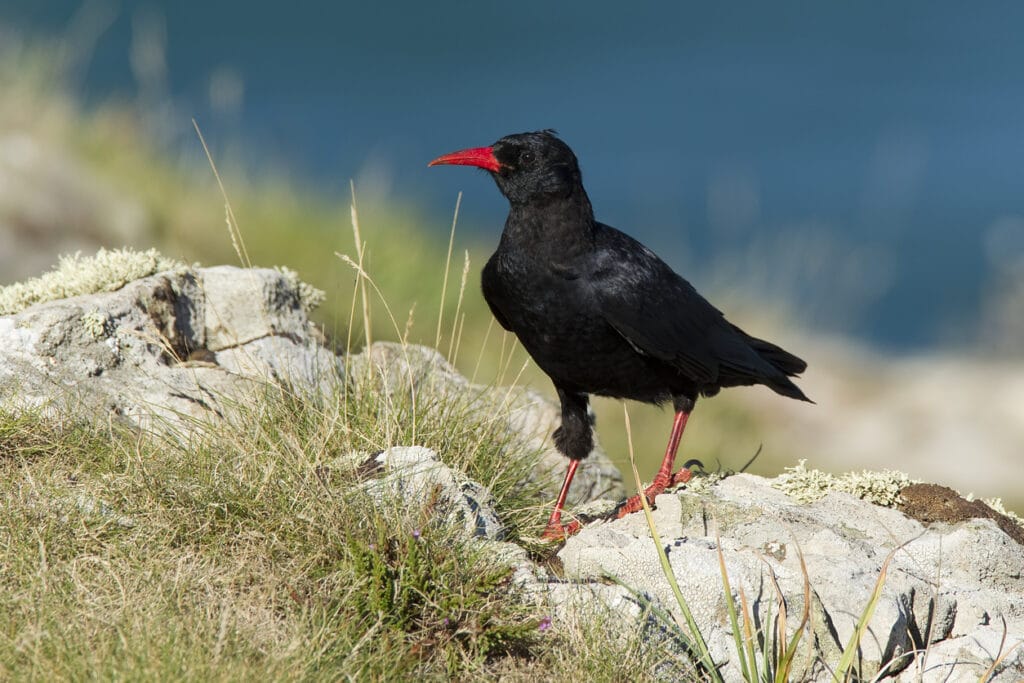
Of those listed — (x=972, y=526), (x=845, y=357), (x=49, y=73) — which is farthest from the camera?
(x=845, y=357)

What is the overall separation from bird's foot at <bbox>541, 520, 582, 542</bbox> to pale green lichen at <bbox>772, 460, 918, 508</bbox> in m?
0.97

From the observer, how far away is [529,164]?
16.6 feet

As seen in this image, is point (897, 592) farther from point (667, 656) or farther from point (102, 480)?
point (102, 480)

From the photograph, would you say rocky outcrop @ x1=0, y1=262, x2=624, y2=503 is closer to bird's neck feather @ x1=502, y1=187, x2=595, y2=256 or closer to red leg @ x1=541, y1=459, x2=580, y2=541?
red leg @ x1=541, y1=459, x2=580, y2=541

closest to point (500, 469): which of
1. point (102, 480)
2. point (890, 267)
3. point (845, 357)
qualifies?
point (102, 480)

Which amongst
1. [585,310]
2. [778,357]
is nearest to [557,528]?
[585,310]

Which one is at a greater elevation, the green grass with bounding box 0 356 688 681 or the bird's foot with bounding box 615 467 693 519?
the bird's foot with bounding box 615 467 693 519

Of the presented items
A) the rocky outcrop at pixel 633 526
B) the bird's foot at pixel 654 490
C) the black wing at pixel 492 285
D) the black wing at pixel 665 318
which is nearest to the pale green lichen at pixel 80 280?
the rocky outcrop at pixel 633 526

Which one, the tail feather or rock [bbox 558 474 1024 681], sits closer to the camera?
rock [bbox 558 474 1024 681]

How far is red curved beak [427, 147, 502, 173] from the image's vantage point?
5.07 meters

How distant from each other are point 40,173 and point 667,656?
775 cm

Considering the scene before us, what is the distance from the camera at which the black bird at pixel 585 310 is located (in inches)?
189

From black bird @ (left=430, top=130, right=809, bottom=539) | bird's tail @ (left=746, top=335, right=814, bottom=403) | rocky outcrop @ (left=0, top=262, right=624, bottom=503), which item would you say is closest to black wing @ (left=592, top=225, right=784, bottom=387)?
black bird @ (left=430, top=130, right=809, bottom=539)

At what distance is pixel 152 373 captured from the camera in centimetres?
522
